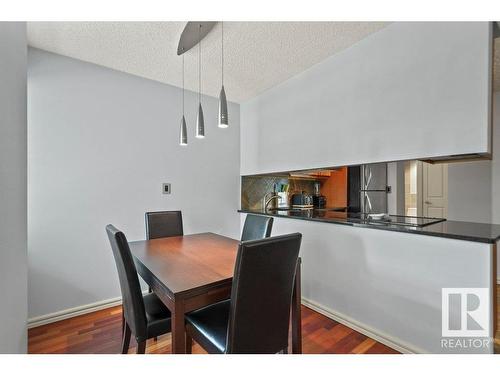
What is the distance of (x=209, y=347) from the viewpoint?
116 cm

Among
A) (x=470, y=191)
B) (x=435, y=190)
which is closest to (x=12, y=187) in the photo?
(x=470, y=191)

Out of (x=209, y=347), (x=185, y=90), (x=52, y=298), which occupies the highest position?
(x=185, y=90)

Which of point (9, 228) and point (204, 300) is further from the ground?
point (9, 228)

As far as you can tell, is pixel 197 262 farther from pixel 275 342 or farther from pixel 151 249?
pixel 275 342

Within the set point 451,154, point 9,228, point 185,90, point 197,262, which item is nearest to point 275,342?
point 197,262

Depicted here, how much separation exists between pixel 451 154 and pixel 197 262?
171 cm

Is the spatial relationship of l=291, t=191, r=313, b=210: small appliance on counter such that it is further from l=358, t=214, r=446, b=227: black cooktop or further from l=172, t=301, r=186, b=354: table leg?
l=172, t=301, r=186, b=354: table leg

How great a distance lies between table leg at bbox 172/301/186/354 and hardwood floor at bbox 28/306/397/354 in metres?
0.74

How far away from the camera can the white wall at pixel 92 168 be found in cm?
206

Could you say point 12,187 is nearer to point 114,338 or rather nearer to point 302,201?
point 114,338

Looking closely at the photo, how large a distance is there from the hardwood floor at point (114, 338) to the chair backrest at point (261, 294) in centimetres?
73

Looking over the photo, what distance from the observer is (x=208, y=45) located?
6.66ft

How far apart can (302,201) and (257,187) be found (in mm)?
680

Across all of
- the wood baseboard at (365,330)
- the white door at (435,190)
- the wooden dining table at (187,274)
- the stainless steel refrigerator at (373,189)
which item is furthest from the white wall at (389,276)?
the white door at (435,190)
